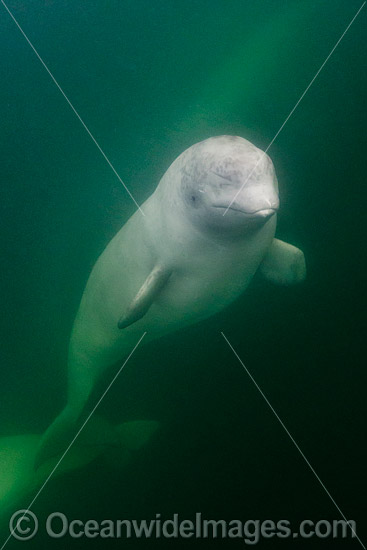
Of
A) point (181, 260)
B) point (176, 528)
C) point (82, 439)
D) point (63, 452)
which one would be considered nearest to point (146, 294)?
point (181, 260)

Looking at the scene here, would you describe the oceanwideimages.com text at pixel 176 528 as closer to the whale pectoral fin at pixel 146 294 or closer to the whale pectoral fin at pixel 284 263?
the whale pectoral fin at pixel 146 294

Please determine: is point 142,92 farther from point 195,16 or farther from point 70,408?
point 70,408

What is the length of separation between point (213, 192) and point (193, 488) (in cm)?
299

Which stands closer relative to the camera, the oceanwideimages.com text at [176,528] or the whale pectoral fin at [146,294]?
the whale pectoral fin at [146,294]

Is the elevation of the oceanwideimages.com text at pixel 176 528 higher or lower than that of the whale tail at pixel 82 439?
lower

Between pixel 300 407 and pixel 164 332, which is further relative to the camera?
pixel 300 407

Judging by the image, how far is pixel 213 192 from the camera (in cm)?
272

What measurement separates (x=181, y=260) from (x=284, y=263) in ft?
3.44

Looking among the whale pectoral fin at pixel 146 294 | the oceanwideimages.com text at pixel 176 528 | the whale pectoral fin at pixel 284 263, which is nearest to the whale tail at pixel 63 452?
the oceanwideimages.com text at pixel 176 528

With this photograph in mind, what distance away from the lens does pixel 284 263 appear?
3812mm

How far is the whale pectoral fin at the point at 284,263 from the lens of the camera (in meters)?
3.78

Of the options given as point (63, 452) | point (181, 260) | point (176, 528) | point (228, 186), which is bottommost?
point (176, 528)

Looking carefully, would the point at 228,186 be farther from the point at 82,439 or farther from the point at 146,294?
the point at 82,439

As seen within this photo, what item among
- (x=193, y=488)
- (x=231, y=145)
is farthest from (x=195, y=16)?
(x=193, y=488)
